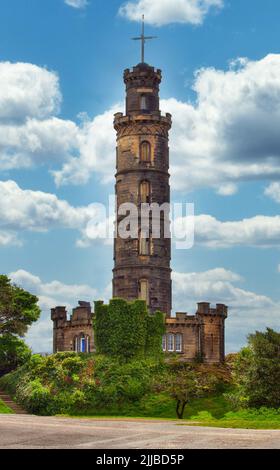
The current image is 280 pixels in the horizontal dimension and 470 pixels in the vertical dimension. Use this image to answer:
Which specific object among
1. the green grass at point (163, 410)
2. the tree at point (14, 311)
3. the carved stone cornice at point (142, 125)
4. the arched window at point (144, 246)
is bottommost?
the green grass at point (163, 410)

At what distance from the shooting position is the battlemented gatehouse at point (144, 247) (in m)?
76.2

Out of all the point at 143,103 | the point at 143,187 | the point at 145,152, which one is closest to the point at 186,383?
the point at 143,187

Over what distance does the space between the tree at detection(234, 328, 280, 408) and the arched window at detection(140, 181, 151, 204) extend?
3447cm

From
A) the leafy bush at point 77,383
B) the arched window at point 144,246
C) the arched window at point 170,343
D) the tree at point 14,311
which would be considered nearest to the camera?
the leafy bush at point 77,383

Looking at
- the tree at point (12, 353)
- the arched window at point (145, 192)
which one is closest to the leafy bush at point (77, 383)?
the tree at point (12, 353)

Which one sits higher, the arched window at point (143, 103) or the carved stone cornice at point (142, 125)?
the arched window at point (143, 103)

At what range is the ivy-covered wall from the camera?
64.7m

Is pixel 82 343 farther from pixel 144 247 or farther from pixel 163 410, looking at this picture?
pixel 163 410

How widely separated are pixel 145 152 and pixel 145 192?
162 inches

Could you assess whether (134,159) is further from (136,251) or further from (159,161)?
(136,251)

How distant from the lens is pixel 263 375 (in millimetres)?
44062

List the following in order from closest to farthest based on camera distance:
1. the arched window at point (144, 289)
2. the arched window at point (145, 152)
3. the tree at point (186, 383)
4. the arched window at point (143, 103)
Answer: the tree at point (186, 383) < the arched window at point (144, 289) < the arched window at point (145, 152) < the arched window at point (143, 103)

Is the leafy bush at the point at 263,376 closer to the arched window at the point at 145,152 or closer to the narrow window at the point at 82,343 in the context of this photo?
the narrow window at the point at 82,343

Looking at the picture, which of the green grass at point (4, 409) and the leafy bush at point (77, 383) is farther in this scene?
the leafy bush at point (77, 383)
